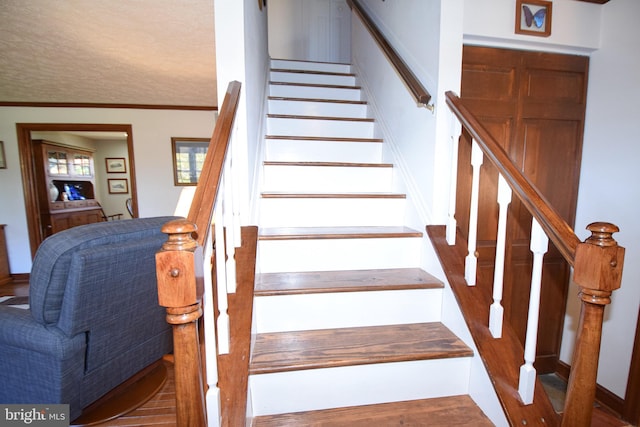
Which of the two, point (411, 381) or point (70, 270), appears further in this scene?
point (70, 270)

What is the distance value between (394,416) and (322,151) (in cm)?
165

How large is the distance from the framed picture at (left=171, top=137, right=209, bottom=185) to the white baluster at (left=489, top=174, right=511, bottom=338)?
3.92 meters

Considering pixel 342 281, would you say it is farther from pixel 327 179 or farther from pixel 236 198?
pixel 327 179

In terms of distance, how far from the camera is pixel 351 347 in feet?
3.90

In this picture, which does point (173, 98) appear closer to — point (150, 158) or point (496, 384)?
point (150, 158)

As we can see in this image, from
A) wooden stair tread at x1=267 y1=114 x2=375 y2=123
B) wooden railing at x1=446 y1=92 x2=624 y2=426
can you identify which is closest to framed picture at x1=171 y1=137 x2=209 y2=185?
wooden stair tread at x1=267 y1=114 x2=375 y2=123

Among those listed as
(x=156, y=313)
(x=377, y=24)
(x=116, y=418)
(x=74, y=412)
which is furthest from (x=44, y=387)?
(x=377, y=24)

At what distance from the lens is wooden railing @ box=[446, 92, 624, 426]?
0.77m

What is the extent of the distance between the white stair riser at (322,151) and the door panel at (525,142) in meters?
0.65

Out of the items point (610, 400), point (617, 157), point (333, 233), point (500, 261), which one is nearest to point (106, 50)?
point (333, 233)

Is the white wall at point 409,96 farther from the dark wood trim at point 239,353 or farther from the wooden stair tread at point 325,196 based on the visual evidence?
the dark wood trim at point 239,353

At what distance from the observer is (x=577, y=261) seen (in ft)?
2.64

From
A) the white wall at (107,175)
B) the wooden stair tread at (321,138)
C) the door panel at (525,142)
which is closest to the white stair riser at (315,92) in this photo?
the wooden stair tread at (321,138)

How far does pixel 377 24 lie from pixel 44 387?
10.6 ft
